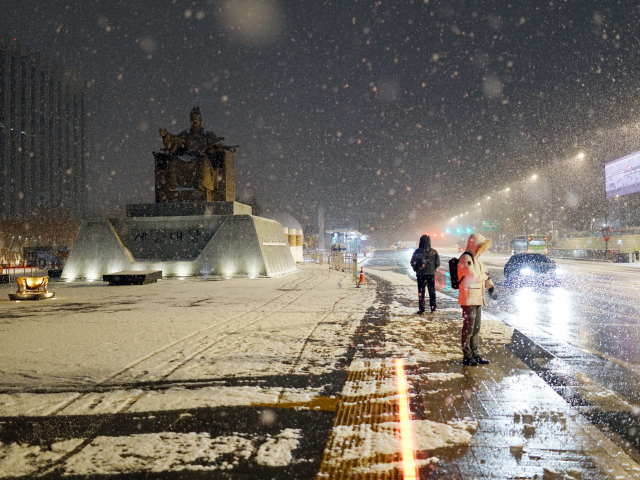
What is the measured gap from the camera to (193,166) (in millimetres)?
26016

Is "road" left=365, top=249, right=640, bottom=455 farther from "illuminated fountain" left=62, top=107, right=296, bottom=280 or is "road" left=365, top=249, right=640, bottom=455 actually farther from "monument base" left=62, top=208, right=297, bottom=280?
"illuminated fountain" left=62, top=107, right=296, bottom=280

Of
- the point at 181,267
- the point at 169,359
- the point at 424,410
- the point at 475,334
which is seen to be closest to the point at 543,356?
the point at 475,334

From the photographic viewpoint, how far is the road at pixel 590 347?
476 centimetres

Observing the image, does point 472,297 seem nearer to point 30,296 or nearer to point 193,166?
point 30,296

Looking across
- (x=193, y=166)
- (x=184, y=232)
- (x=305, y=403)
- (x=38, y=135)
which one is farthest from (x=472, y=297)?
(x=38, y=135)

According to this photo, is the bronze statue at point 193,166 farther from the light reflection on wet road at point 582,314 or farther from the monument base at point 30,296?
the light reflection on wet road at point 582,314

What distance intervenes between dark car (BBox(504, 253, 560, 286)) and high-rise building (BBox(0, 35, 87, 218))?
354ft

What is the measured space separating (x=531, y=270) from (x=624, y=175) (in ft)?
104

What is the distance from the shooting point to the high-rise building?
112 metres

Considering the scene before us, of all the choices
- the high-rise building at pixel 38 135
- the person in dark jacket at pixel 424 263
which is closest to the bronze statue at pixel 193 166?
the person in dark jacket at pixel 424 263

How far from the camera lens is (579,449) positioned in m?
3.78

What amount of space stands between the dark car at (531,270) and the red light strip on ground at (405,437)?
663 inches

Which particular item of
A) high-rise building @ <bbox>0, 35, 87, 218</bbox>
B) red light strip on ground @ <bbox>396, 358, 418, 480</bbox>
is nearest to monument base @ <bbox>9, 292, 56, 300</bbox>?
red light strip on ground @ <bbox>396, 358, 418, 480</bbox>

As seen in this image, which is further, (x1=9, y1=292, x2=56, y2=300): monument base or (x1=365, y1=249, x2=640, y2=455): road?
(x1=9, y1=292, x2=56, y2=300): monument base
